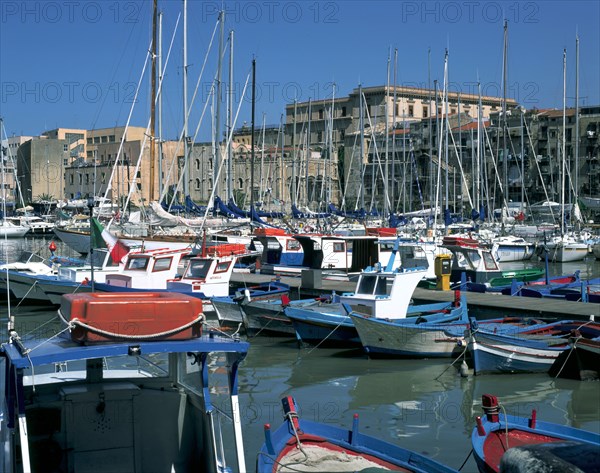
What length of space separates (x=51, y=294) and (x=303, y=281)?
8.95 meters

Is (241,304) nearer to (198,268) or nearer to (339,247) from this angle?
(198,268)

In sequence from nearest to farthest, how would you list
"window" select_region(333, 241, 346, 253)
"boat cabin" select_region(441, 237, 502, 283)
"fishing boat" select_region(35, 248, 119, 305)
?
"fishing boat" select_region(35, 248, 119, 305) → "boat cabin" select_region(441, 237, 502, 283) → "window" select_region(333, 241, 346, 253)

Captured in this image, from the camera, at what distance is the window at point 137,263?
28188 millimetres

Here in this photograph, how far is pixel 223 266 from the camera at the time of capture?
1117 inches

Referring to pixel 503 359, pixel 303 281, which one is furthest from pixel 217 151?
pixel 503 359

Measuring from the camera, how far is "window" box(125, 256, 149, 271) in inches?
1110

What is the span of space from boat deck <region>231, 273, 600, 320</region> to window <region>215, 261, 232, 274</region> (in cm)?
301

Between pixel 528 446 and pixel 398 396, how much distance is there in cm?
869

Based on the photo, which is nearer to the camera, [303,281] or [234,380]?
[234,380]

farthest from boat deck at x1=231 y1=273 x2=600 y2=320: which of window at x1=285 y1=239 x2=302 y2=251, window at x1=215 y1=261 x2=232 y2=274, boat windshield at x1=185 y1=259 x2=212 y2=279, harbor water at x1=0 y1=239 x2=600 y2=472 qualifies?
window at x1=285 y1=239 x2=302 y2=251

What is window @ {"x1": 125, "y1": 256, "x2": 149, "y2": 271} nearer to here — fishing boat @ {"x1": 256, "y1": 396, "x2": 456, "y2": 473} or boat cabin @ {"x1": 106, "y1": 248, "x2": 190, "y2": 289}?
boat cabin @ {"x1": 106, "y1": 248, "x2": 190, "y2": 289}

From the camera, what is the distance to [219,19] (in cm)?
4603

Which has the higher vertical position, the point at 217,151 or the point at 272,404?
the point at 217,151

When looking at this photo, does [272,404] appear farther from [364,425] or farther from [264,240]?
[264,240]
